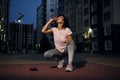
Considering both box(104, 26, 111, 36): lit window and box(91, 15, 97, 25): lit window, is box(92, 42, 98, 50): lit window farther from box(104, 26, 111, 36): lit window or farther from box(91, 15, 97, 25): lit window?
box(104, 26, 111, 36): lit window

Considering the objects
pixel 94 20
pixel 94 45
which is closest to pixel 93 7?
pixel 94 20

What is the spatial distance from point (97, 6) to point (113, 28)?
29.2ft

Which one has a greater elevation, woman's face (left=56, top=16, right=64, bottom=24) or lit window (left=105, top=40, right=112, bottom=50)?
woman's face (left=56, top=16, right=64, bottom=24)

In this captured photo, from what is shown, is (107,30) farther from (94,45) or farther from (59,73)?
(59,73)

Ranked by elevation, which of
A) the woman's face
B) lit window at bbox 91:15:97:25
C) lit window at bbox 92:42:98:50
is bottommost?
lit window at bbox 92:42:98:50

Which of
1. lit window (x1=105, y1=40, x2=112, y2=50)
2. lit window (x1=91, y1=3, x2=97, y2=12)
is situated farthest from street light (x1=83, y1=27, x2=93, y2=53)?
lit window (x1=105, y1=40, x2=112, y2=50)

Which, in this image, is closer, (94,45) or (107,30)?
(107,30)

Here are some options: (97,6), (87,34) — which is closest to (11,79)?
(97,6)

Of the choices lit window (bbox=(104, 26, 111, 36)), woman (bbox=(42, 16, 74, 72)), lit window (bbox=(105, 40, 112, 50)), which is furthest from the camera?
lit window (bbox=(104, 26, 111, 36))

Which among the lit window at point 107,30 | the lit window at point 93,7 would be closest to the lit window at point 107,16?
the lit window at point 107,30

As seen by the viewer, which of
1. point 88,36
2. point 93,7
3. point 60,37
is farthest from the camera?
point 93,7

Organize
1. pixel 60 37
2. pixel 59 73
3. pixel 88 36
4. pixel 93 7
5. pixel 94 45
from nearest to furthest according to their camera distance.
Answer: pixel 59 73 → pixel 60 37 → pixel 94 45 → pixel 88 36 → pixel 93 7

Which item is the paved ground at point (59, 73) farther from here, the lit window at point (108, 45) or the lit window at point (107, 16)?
the lit window at point (107, 16)

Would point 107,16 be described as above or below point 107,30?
above
